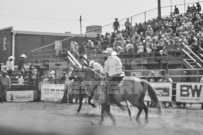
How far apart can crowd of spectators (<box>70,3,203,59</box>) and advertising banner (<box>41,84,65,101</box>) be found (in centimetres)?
498

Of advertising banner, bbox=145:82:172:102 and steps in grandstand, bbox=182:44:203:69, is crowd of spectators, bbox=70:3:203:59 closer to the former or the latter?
steps in grandstand, bbox=182:44:203:69

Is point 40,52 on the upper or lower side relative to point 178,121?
upper

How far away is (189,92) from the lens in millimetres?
16219

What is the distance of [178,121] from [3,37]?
37513 millimetres

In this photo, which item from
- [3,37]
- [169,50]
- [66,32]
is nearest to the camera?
[169,50]

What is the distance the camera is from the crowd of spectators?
2059 cm

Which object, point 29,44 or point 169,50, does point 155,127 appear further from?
point 29,44

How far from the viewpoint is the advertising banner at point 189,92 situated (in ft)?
52.2

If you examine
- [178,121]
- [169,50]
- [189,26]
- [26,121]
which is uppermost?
[189,26]

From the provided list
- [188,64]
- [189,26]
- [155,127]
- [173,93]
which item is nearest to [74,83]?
[173,93]

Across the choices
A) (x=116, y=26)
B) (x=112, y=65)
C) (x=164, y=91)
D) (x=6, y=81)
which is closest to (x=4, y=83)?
(x=6, y=81)

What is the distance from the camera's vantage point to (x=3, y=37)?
4519 centimetres

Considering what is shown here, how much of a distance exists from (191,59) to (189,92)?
13.0 feet

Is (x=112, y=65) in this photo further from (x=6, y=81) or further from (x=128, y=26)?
(x=128, y=26)
